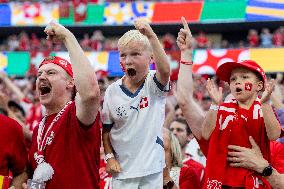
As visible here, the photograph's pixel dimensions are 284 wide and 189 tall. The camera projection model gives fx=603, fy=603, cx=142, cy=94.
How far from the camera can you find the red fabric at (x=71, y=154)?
332cm

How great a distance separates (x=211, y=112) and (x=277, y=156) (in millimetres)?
798

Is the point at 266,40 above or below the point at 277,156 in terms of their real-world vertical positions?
above

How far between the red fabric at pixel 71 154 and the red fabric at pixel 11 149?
0.27m

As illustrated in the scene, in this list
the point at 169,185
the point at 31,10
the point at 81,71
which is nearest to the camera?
the point at 81,71

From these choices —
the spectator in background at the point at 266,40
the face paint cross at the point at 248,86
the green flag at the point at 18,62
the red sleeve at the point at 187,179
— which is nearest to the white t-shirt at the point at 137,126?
the face paint cross at the point at 248,86

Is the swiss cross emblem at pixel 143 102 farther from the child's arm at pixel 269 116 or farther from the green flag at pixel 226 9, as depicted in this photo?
the green flag at pixel 226 9

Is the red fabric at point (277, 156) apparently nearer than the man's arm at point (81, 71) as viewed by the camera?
No

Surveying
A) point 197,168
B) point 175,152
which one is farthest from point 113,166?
point 197,168

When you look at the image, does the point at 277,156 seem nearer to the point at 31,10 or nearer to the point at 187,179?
the point at 187,179

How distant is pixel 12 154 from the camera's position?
11.7 feet

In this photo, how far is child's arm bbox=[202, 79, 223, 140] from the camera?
372cm

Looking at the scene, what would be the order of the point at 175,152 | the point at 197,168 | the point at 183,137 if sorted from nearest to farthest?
the point at 175,152 < the point at 197,168 < the point at 183,137

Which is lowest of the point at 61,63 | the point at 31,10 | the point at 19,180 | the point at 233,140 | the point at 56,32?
the point at 19,180

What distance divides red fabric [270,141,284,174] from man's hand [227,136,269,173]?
0.47 m
